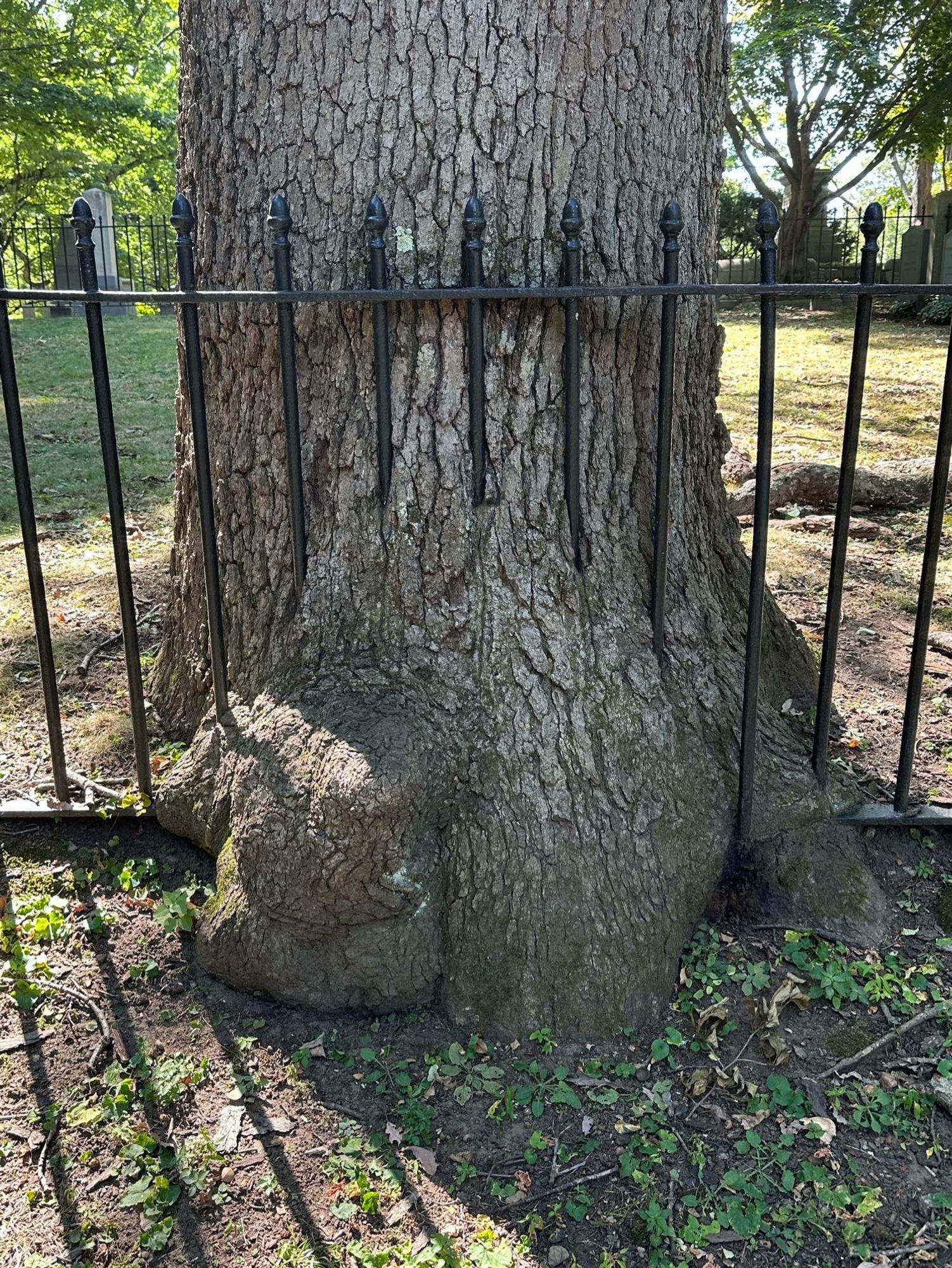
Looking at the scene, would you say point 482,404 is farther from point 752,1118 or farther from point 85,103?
point 85,103

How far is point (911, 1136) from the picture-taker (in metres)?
2.22

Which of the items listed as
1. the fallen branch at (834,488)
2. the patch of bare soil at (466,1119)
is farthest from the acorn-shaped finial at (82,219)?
the fallen branch at (834,488)

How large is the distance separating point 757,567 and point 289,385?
1272 mm

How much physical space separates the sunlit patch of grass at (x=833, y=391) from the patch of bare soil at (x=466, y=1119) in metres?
4.96

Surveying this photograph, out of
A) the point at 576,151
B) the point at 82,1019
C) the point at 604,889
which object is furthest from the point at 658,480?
the point at 82,1019

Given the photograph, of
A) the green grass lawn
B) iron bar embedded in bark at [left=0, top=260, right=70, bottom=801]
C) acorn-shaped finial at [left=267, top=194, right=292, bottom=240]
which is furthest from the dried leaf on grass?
the green grass lawn

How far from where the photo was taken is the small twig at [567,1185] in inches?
81.6

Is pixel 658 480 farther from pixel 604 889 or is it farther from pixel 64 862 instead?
pixel 64 862

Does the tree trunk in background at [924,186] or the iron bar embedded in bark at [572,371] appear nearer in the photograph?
the iron bar embedded in bark at [572,371]

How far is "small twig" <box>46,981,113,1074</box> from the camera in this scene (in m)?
2.40

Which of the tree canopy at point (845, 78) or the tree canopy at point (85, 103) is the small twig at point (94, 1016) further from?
the tree canopy at point (845, 78)

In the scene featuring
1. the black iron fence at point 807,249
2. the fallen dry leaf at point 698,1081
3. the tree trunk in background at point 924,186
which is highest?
the tree trunk in background at point 924,186

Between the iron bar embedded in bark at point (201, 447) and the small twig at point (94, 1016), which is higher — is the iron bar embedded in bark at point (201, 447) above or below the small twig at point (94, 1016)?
above

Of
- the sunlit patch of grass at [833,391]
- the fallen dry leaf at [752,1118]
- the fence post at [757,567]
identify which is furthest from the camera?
the sunlit patch of grass at [833,391]
